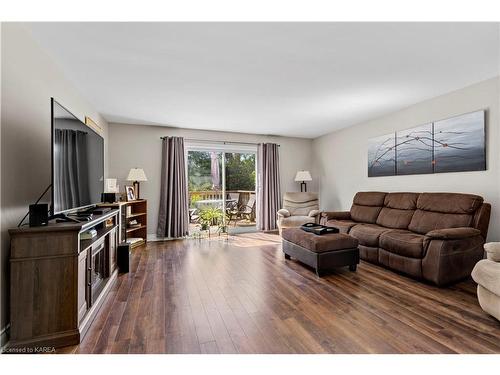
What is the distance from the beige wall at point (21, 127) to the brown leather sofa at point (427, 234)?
3.64 m

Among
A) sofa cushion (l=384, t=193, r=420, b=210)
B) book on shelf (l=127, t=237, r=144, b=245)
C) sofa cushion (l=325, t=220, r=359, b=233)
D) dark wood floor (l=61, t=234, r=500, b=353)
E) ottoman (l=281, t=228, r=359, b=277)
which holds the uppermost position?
sofa cushion (l=384, t=193, r=420, b=210)

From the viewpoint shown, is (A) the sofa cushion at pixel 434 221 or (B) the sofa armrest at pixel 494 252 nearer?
(B) the sofa armrest at pixel 494 252

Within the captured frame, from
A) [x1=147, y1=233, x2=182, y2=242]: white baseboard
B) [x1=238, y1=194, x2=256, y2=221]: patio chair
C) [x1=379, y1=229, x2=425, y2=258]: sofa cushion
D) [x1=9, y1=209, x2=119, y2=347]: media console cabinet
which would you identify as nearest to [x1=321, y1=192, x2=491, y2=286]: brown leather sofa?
[x1=379, y1=229, x2=425, y2=258]: sofa cushion

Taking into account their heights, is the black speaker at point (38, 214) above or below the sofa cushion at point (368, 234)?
above

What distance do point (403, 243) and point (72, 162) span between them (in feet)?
11.6

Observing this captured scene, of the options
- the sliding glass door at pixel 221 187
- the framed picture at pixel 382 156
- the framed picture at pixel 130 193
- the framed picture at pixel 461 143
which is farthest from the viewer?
the sliding glass door at pixel 221 187

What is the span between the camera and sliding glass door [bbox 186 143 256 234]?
544 cm

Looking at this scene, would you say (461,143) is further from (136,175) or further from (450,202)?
(136,175)

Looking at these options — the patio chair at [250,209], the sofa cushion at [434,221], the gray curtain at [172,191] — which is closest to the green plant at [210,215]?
the gray curtain at [172,191]

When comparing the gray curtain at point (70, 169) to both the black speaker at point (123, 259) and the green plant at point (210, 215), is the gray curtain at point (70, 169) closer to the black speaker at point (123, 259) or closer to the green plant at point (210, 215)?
the black speaker at point (123, 259)

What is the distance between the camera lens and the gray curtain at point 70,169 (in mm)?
1916

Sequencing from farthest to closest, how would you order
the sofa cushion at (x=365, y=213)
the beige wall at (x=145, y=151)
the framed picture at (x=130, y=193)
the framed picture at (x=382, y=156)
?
1. the beige wall at (x=145, y=151)
2. the framed picture at (x=130, y=193)
3. the framed picture at (x=382, y=156)
4. the sofa cushion at (x=365, y=213)

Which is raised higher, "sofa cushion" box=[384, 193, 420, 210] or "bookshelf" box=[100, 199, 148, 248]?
"sofa cushion" box=[384, 193, 420, 210]

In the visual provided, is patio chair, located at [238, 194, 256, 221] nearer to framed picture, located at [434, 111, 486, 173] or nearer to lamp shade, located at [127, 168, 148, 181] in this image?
lamp shade, located at [127, 168, 148, 181]
